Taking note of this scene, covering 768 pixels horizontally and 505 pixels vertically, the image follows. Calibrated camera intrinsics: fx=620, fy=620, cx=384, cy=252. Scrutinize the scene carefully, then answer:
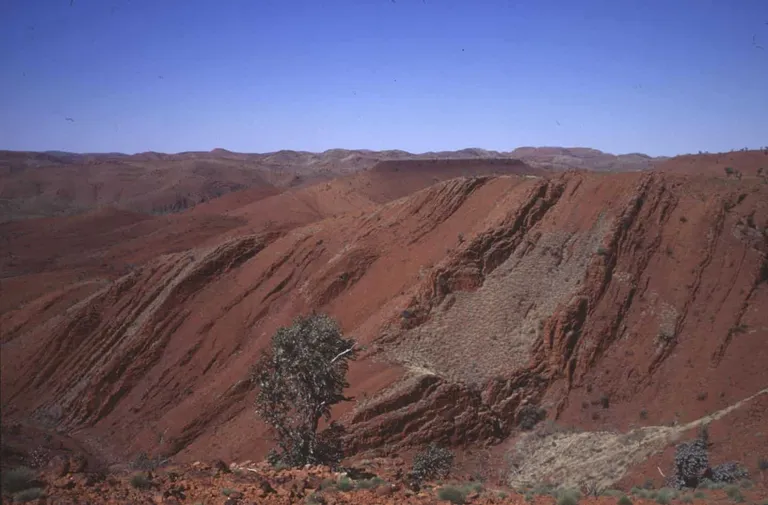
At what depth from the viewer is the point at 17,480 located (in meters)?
8.05

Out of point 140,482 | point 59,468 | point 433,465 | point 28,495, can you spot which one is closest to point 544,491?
point 433,465

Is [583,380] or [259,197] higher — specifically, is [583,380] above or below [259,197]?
below

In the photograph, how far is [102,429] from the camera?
23516mm

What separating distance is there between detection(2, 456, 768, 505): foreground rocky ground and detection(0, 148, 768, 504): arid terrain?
845 mm

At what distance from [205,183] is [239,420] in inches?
3424

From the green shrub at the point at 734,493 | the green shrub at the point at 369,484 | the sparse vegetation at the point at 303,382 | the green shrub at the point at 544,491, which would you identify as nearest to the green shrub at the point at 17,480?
the green shrub at the point at 369,484

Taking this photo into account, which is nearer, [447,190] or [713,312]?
[713,312]

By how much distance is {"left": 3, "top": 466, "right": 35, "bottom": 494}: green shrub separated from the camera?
766 centimetres

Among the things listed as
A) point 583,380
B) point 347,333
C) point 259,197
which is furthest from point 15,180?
point 583,380

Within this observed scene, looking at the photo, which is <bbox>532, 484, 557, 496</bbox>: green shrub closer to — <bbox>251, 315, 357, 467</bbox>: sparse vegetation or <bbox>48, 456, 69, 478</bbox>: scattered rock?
<bbox>251, 315, 357, 467</bbox>: sparse vegetation

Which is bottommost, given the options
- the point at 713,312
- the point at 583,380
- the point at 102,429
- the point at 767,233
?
the point at 102,429

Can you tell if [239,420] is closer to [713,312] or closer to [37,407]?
[37,407]

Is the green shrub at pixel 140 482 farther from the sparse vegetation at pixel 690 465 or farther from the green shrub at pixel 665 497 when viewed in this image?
the sparse vegetation at pixel 690 465

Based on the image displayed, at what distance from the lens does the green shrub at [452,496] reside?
393 inches
